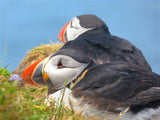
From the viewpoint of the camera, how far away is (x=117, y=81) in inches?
165

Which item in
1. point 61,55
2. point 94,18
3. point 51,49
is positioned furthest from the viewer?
point 51,49

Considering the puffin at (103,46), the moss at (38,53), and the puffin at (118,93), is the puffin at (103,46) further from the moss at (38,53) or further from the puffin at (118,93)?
the moss at (38,53)

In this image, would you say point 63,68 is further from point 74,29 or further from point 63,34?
point 63,34

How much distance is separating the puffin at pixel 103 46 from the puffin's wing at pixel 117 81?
0.48m

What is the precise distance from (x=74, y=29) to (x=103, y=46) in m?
1.35

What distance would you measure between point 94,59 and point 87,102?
92 cm

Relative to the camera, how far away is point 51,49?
9055mm

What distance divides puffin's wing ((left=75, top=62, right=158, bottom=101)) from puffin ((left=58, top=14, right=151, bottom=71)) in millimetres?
483

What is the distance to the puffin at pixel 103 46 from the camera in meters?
4.80

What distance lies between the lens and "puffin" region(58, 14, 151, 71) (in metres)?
4.80

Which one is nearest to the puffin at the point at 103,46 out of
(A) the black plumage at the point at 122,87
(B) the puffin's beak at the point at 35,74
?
(A) the black plumage at the point at 122,87

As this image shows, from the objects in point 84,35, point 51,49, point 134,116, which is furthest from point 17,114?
point 51,49

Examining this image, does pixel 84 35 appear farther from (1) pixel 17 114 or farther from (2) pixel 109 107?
(1) pixel 17 114

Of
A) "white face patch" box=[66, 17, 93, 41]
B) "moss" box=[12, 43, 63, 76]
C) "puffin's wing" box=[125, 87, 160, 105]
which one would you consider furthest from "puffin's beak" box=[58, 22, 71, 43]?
"puffin's wing" box=[125, 87, 160, 105]
